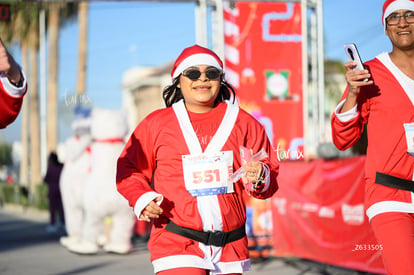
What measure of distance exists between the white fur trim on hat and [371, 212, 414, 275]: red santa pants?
4.44 ft

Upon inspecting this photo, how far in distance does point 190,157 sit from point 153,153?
0.27 m

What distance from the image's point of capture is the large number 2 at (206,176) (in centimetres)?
443

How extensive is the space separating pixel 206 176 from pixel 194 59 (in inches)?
30.9

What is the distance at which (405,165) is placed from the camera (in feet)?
14.2

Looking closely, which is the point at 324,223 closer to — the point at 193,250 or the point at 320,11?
the point at 320,11

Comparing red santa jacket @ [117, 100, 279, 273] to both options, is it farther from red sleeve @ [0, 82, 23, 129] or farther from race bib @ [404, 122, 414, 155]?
red sleeve @ [0, 82, 23, 129]

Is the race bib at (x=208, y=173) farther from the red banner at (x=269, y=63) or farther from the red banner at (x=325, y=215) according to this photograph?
the red banner at (x=269, y=63)

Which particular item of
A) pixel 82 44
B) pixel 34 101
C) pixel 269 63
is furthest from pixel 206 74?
pixel 34 101

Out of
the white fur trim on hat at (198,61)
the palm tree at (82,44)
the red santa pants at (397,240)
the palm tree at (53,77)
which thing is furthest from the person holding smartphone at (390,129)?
the palm tree at (53,77)

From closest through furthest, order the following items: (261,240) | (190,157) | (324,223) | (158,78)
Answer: (190,157)
(324,223)
(261,240)
(158,78)

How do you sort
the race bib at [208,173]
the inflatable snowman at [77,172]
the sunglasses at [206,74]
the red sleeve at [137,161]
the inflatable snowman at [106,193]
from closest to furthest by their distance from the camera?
the race bib at [208,173] → the red sleeve at [137,161] → the sunglasses at [206,74] → the inflatable snowman at [106,193] → the inflatable snowman at [77,172]

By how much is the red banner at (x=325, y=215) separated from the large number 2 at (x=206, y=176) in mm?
3544

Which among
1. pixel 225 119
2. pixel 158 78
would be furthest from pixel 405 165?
pixel 158 78

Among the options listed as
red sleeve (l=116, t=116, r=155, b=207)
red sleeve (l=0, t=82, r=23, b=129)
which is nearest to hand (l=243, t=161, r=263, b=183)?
red sleeve (l=116, t=116, r=155, b=207)
